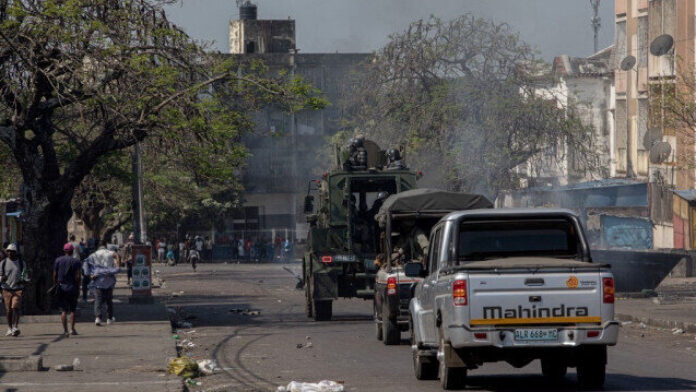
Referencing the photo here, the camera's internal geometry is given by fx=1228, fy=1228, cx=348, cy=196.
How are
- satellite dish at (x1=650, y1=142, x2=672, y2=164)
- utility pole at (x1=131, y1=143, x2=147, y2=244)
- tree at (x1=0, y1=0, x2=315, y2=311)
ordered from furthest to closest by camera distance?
satellite dish at (x1=650, y1=142, x2=672, y2=164) → utility pole at (x1=131, y1=143, x2=147, y2=244) → tree at (x1=0, y1=0, x2=315, y2=311)

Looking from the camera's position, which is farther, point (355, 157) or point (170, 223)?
point (170, 223)

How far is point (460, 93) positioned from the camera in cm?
4988

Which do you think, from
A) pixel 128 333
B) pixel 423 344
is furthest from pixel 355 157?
pixel 423 344

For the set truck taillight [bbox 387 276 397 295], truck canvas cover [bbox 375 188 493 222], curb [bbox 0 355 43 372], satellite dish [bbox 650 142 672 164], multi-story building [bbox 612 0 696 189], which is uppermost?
multi-story building [bbox 612 0 696 189]

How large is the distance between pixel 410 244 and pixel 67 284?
6.43 meters

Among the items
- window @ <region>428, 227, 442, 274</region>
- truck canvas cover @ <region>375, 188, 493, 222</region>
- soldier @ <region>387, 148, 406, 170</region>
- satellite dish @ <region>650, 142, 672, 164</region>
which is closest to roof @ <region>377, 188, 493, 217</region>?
truck canvas cover @ <region>375, 188, 493, 222</region>

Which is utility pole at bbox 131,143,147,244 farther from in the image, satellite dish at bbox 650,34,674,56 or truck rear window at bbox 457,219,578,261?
truck rear window at bbox 457,219,578,261

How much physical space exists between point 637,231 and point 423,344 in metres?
38.2

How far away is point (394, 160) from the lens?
2598 cm

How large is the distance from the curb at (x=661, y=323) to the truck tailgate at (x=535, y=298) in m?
9.76

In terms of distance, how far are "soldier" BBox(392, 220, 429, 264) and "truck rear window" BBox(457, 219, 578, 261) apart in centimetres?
665

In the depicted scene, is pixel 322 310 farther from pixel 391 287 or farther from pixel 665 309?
pixel 391 287

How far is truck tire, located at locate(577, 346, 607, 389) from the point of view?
12.2 metres

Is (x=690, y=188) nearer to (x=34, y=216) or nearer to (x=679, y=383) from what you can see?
(x=34, y=216)
